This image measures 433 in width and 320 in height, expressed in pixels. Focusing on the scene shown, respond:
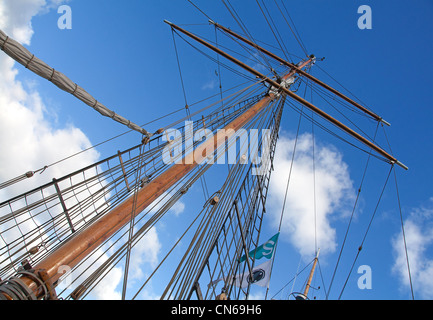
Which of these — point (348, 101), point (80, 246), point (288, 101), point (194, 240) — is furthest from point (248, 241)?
point (348, 101)

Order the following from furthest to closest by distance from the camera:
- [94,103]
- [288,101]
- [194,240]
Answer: [288,101]
[94,103]
[194,240]

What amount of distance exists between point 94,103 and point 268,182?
618cm

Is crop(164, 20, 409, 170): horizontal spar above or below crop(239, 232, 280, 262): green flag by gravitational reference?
above

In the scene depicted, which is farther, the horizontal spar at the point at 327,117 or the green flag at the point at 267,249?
the horizontal spar at the point at 327,117

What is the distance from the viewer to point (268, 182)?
9992 mm

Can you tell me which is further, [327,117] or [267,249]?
[327,117]

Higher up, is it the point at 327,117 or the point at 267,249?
the point at 327,117

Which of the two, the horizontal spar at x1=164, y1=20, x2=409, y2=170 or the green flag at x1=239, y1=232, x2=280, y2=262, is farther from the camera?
the horizontal spar at x1=164, y1=20, x2=409, y2=170

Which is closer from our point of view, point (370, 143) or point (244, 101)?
point (370, 143)

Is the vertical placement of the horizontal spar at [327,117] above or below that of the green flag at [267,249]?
above
